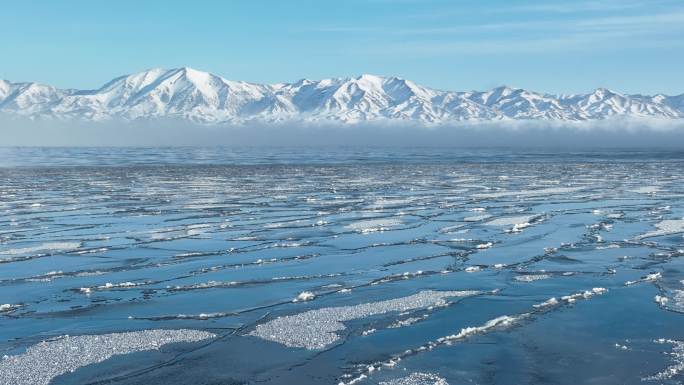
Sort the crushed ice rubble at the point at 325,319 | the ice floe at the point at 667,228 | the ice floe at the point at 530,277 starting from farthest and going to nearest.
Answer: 1. the ice floe at the point at 667,228
2. the ice floe at the point at 530,277
3. the crushed ice rubble at the point at 325,319

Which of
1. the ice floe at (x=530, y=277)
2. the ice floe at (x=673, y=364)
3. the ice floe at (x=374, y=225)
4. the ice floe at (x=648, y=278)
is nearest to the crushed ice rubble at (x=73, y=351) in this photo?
the ice floe at (x=673, y=364)

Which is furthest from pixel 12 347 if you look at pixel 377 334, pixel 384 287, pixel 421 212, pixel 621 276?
pixel 421 212

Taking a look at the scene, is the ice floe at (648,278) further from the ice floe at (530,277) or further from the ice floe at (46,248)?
the ice floe at (46,248)

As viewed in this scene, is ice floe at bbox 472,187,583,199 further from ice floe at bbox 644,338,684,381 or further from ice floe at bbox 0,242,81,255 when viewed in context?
ice floe at bbox 644,338,684,381

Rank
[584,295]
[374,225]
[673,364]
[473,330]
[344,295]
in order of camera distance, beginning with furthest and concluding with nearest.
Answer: [374,225]
[344,295]
[584,295]
[473,330]
[673,364]

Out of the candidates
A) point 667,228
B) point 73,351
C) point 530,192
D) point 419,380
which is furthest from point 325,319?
point 530,192

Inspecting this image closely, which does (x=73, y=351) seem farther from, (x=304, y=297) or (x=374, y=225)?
(x=374, y=225)
